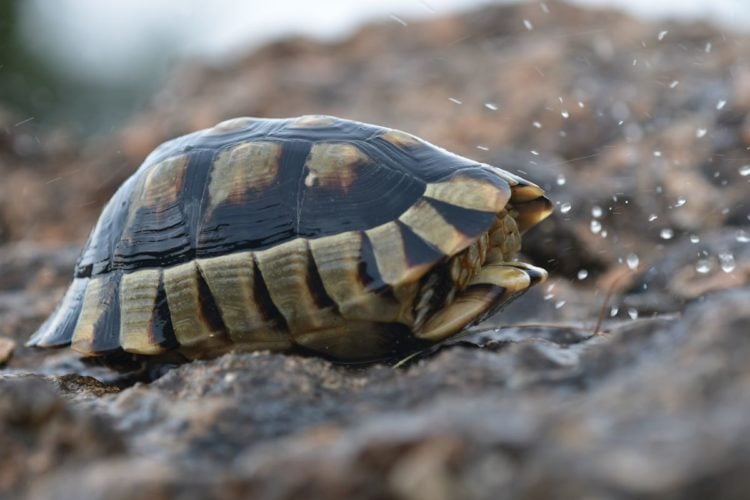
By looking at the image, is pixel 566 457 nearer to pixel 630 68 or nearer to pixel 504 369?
pixel 504 369

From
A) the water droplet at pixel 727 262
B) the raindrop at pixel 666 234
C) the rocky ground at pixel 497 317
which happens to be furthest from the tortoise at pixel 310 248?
the raindrop at pixel 666 234

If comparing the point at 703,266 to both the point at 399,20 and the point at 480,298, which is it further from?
the point at 399,20

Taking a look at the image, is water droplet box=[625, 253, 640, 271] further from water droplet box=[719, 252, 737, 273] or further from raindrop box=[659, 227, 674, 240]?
water droplet box=[719, 252, 737, 273]

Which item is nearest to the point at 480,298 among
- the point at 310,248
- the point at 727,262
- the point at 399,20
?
the point at 310,248

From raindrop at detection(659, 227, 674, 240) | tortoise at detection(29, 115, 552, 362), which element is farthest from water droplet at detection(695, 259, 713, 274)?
tortoise at detection(29, 115, 552, 362)

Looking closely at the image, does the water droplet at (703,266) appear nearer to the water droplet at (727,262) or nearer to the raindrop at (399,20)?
the water droplet at (727,262)
